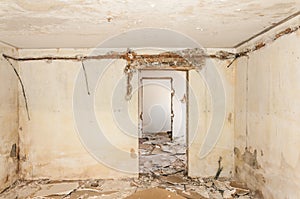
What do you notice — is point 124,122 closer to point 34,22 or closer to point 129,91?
point 129,91

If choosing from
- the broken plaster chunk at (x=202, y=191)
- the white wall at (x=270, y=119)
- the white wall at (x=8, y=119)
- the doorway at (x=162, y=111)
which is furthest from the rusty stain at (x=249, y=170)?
the white wall at (x=8, y=119)

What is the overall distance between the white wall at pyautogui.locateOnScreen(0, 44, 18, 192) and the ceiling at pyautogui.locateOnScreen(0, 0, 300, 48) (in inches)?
19.7

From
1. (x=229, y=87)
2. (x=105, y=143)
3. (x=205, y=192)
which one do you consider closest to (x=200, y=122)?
(x=229, y=87)

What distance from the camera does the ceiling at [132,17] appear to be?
6.81 ft

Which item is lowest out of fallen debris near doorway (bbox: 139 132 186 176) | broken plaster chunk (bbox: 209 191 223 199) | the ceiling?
broken plaster chunk (bbox: 209 191 223 199)

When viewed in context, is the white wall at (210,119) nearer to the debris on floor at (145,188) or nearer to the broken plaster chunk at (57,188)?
the debris on floor at (145,188)

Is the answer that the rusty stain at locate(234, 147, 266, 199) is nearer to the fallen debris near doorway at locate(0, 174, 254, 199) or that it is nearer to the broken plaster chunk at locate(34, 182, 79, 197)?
the fallen debris near doorway at locate(0, 174, 254, 199)

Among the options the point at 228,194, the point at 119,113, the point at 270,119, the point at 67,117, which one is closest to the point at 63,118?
the point at 67,117

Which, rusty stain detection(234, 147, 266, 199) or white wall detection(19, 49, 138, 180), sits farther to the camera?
white wall detection(19, 49, 138, 180)

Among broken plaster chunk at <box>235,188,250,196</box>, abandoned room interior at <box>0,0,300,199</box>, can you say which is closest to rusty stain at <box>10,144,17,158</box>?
abandoned room interior at <box>0,0,300,199</box>

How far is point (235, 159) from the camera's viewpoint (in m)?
4.07

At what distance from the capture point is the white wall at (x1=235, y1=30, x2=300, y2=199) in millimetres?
2469

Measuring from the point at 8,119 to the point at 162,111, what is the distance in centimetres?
508

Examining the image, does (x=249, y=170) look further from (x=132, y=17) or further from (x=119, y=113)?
(x=132, y=17)
